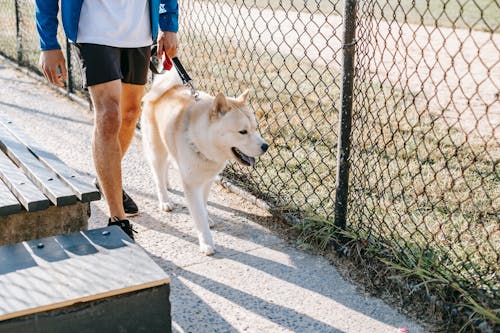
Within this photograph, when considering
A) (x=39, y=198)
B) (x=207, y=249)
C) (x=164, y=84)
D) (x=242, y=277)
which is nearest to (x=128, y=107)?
(x=164, y=84)

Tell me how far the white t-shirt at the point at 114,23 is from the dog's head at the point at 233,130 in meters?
0.58

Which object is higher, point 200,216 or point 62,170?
point 62,170

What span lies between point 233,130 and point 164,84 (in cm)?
80

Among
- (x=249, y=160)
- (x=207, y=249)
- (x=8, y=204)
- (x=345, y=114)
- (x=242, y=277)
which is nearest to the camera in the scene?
(x=8, y=204)

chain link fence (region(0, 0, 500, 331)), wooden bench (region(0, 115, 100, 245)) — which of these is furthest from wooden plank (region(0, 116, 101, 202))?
chain link fence (region(0, 0, 500, 331))

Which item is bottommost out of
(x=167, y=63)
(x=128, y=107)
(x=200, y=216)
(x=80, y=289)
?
(x=200, y=216)

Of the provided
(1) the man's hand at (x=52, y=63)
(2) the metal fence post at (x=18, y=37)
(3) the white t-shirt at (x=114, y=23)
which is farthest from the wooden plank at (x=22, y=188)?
(2) the metal fence post at (x=18, y=37)

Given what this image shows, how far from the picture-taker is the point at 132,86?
12.0 ft

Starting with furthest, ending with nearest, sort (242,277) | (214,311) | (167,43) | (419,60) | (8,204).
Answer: (419,60)
(167,43)
(242,277)
(214,311)
(8,204)

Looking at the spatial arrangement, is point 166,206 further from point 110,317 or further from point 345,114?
point 110,317

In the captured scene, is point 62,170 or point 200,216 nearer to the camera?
point 62,170

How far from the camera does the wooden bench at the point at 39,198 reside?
2783 mm

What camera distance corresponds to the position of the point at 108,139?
3254mm

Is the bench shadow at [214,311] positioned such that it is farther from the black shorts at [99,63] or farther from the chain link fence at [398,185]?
the black shorts at [99,63]
